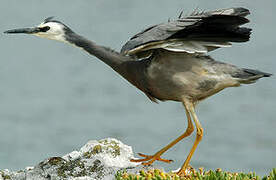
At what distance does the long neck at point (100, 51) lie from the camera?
5609mm

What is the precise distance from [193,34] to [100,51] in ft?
3.58

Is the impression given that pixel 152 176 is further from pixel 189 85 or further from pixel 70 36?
pixel 70 36

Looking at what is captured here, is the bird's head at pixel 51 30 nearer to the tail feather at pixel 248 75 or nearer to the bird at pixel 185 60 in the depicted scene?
the bird at pixel 185 60

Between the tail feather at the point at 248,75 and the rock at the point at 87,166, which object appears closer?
the rock at the point at 87,166

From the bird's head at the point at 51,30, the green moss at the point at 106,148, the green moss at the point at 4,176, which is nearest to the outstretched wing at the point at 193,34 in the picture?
the bird's head at the point at 51,30

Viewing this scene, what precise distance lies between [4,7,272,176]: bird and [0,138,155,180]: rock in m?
0.21

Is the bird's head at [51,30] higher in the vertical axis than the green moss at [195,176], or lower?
higher

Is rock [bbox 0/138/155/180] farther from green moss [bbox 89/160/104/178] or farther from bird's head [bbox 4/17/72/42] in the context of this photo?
bird's head [bbox 4/17/72/42]

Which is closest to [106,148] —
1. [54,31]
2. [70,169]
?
[70,169]

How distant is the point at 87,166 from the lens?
519 centimetres

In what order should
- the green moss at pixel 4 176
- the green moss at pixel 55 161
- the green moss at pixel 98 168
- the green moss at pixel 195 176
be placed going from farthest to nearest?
the green moss at pixel 4 176
the green moss at pixel 55 161
the green moss at pixel 98 168
the green moss at pixel 195 176

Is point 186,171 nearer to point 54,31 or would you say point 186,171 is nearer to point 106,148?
point 106,148

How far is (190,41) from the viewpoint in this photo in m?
5.16

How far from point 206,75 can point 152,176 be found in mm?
1318
